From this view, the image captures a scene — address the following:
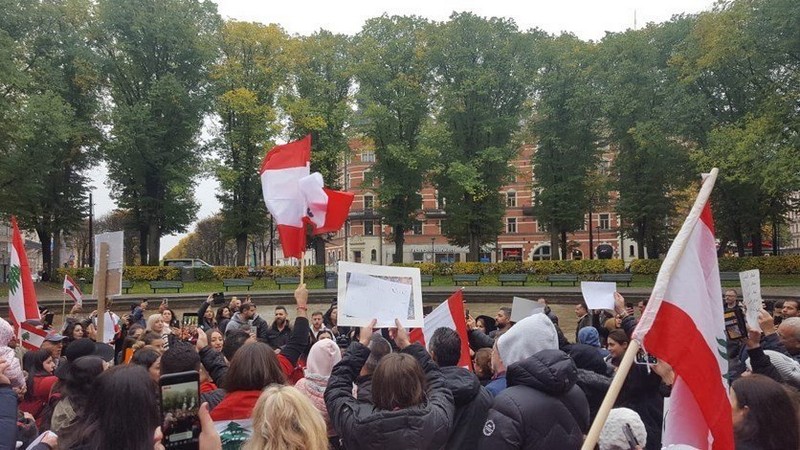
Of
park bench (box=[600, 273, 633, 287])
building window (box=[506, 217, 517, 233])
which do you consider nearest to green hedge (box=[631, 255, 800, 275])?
park bench (box=[600, 273, 633, 287])

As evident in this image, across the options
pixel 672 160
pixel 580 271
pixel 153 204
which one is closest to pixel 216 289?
pixel 153 204

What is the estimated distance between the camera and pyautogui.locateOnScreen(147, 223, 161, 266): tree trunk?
122 feet

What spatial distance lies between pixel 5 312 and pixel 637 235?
120ft

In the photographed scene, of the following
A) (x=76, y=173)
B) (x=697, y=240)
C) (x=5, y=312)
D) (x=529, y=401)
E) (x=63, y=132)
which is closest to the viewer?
(x=697, y=240)

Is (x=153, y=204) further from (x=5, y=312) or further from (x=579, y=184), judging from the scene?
(x=579, y=184)

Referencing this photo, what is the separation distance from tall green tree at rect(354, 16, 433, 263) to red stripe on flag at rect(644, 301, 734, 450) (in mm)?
36602

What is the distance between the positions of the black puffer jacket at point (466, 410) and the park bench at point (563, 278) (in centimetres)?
3058

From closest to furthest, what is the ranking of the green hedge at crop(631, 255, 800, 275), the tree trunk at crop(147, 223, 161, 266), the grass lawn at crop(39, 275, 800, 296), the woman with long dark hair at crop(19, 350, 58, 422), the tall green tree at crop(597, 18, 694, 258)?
the woman with long dark hair at crop(19, 350, 58, 422)
the grass lawn at crop(39, 275, 800, 296)
the green hedge at crop(631, 255, 800, 275)
the tall green tree at crop(597, 18, 694, 258)
the tree trunk at crop(147, 223, 161, 266)

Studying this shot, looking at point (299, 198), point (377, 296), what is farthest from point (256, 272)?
point (377, 296)

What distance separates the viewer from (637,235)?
42.8m

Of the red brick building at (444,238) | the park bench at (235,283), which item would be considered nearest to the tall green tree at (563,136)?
the park bench at (235,283)

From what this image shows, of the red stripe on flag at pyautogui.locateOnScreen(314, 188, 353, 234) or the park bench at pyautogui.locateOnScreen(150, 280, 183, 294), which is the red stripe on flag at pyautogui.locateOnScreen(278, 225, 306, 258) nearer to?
the red stripe on flag at pyautogui.locateOnScreen(314, 188, 353, 234)

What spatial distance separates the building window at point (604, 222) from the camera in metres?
70.1

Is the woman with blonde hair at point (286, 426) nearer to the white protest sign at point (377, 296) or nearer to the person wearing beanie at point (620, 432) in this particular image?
the person wearing beanie at point (620, 432)
